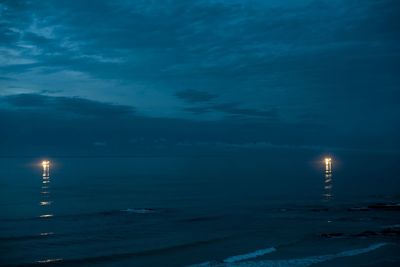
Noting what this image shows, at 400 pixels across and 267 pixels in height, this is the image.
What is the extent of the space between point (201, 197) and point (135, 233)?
109 ft

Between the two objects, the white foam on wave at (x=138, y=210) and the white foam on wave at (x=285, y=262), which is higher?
the white foam on wave at (x=138, y=210)

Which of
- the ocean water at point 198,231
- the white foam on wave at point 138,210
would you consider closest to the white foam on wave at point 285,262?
the ocean water at point 198,231

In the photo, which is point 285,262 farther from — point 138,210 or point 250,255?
point 138,210

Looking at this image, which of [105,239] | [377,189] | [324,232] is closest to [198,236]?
[105,239]

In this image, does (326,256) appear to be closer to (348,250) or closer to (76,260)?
(348,250)

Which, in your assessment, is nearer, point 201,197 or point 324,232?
point 324,232

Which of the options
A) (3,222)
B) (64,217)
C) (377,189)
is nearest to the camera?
(3,222)

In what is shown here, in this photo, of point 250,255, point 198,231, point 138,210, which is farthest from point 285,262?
point 138,210

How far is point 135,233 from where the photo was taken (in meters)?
Answer: 41.8

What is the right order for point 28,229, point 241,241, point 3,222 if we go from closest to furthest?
point 241,241 < point 28,229 < point 3,222

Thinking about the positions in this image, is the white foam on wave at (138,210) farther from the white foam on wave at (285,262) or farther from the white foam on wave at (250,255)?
the white foam on wave at (285,262)

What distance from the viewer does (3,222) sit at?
1907 inches

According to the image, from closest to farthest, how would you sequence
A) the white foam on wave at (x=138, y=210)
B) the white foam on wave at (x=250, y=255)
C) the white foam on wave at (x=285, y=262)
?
the white foam on wave at (x=285, y=262) < the white foam on wave at (x=250, y=255) < the white foam on wave at (x=138, y=210)

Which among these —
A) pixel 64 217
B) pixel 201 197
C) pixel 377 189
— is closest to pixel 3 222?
pixel 64 217
